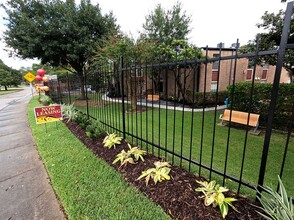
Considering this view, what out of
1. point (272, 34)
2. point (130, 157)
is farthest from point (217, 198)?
point (272, 34)

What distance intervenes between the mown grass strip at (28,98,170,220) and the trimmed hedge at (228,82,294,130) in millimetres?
4499

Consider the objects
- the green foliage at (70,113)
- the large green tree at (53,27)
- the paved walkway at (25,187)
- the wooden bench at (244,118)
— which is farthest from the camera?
the large green tree at (53,27)

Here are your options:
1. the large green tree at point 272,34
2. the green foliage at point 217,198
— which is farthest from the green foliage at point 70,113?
the large green tree at point 272,34

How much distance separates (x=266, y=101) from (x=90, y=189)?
6.94 meters

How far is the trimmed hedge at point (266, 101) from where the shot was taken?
5.70m

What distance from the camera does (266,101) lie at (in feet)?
20.8

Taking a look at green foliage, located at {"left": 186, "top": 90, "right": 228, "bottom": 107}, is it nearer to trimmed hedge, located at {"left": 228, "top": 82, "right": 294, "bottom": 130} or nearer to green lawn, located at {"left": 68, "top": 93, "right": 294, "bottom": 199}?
trimmed hedge, located at {"left": 228, "top": 82, "right": 294, "bottom": 130}

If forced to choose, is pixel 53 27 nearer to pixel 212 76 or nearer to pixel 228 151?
pixel 228 151

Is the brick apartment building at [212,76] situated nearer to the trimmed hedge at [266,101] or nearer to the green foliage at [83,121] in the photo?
the trimmed hedge at [266,101]

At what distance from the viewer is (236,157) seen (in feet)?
13.2

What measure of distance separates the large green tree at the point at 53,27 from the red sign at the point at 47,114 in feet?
16.8

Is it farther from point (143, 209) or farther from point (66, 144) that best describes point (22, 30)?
point (143, 209)

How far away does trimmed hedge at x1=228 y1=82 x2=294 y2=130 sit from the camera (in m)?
5.70

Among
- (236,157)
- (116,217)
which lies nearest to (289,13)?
(116,217)
